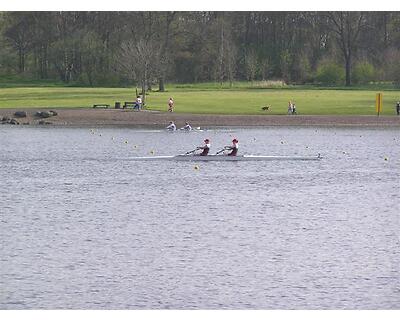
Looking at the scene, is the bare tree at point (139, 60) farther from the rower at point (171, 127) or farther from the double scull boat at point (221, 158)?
the double scull boat at point (221, 158)

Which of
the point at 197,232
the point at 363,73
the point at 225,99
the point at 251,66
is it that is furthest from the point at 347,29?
the point at 197,232

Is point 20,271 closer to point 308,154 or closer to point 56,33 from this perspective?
point 308,154

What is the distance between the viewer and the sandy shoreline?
7488 centimetres

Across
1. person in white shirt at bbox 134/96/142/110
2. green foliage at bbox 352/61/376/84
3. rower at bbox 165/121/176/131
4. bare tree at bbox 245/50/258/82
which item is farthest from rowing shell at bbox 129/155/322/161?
bare tree at bbox 245/50/258/82

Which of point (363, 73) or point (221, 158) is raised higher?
point (363, 73)

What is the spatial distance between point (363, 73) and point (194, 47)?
2045 cm

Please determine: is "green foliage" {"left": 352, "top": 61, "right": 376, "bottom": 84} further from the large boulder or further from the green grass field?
the large boulder

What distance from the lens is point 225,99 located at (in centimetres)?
8900

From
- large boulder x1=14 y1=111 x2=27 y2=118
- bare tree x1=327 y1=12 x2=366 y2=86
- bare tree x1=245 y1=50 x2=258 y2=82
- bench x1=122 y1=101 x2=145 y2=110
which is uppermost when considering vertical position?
bare tree x1=327 y1=12 x2=366 y2=86

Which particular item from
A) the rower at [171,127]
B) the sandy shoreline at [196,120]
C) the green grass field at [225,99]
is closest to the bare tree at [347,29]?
the green grass field at [225,99]

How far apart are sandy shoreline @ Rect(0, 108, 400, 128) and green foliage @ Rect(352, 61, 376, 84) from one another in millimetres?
31161

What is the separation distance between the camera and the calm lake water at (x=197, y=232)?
77.7 feet

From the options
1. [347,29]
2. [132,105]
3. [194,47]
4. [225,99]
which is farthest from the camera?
[194,47]

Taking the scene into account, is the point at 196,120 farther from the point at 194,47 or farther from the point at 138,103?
the point at 194,47
